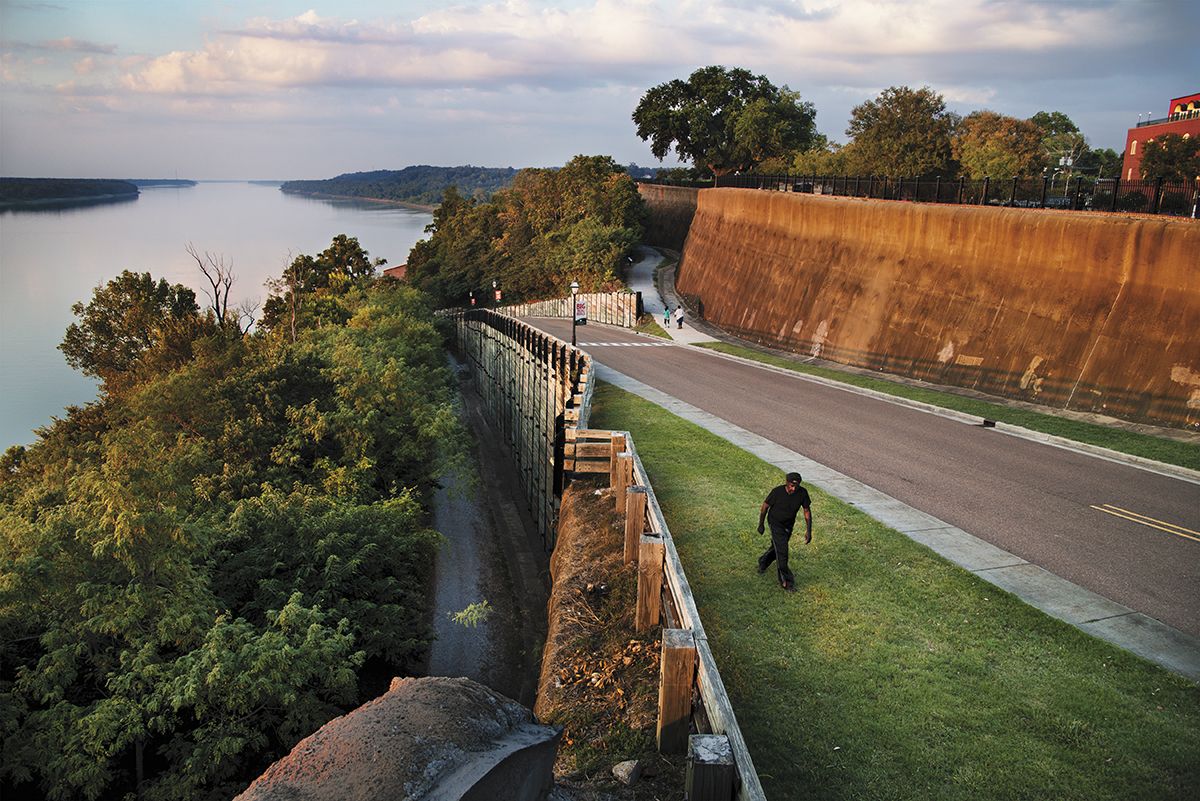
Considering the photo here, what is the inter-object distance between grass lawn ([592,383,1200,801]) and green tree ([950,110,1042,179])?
44.2 m

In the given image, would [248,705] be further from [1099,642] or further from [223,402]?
[223,402]

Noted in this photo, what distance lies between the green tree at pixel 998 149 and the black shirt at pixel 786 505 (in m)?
44.7

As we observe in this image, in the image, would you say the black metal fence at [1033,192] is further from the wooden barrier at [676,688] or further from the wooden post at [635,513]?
the wooden barrier at [676,688]

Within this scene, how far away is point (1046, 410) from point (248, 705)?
21136mm

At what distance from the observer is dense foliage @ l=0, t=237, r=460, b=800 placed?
1108cm

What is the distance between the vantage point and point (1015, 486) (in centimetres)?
1538

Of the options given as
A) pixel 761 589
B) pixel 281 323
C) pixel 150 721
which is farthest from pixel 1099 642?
pixel 281 323

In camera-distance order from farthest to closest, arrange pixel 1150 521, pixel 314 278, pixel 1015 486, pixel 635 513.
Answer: pixel 314 278 < pixel 1015 486 < pixel 1150 521 < pixel 635 513

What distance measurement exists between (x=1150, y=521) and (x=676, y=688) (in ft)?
35.0

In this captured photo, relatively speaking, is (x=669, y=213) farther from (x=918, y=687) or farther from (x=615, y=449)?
(x=918, y=687)

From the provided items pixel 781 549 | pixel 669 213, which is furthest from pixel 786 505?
pixel 669 213

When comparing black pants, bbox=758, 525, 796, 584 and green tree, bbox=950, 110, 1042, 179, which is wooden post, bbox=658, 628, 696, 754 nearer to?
black pants, bbox=758, 525, 796, 584

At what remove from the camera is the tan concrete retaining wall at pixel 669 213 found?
79.4 metres

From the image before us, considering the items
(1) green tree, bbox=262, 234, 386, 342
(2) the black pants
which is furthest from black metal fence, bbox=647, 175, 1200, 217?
(1) green tree, bbox=262, 234, 386, 342
